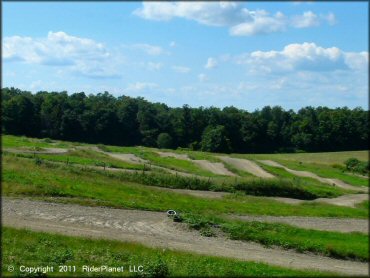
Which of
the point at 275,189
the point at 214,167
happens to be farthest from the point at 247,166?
the point at 275,189

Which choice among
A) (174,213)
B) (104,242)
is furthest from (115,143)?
(104,242)

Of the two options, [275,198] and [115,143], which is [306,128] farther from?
[115,143]

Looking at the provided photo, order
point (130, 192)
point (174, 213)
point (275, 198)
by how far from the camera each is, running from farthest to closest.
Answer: point (275, 198), point (130, 192), point (174, 213)

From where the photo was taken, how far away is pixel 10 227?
21.3m

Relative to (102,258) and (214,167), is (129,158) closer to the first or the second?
(214,167)

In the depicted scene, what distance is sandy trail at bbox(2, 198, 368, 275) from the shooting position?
20573mm

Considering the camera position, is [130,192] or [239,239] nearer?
[239,239]

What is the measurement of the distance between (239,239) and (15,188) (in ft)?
54.6

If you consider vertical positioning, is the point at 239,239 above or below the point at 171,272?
below

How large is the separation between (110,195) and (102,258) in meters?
20.6

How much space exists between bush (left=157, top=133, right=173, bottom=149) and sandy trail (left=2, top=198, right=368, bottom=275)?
307 ft

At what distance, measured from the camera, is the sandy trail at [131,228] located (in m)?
20.6

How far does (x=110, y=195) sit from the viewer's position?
1399 inches

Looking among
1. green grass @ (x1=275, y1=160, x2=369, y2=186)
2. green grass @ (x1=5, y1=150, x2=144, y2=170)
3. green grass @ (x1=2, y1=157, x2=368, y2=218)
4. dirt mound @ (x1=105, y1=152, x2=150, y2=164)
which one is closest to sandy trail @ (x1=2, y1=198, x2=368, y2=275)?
green grass @ (x1=2, y1=157, x2=368, y2=218)
